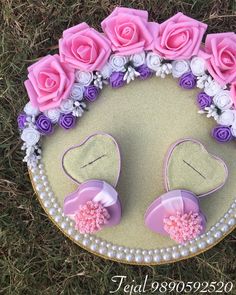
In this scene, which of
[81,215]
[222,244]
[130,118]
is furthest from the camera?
[222,244]

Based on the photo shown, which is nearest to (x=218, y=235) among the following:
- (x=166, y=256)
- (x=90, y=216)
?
(x=166, y=256)

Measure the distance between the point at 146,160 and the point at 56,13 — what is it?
1.71 ft

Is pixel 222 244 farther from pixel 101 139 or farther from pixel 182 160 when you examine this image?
pixel 101 139

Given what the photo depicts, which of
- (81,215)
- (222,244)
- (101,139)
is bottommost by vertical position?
(222,244)

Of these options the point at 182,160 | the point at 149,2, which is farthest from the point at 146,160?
the point at 149,2

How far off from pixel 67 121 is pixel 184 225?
38cm

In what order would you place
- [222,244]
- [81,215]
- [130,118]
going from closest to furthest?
[81,215], [130,118], [222,244]

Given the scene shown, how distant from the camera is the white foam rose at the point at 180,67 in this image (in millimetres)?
1140

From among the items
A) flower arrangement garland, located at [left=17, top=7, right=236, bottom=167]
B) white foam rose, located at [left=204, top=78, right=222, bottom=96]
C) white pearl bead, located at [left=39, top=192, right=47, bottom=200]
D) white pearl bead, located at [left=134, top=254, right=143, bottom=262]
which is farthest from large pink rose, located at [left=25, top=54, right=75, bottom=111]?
white pearl bead, located at [left=134, top=254, right=143, bottom=262]

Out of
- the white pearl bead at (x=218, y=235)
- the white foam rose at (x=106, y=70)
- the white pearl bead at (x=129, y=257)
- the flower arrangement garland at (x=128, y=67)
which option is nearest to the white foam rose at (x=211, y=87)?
the flower arrangement garland at (x=128, y=67)

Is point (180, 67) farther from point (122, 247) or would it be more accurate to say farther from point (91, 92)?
point (122, 247)

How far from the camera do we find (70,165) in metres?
1.12

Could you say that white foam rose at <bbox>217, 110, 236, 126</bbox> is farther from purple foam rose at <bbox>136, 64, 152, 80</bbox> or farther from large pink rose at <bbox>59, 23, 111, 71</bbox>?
large pink rose at <bbox>59, 23, 111, 71</bbox>

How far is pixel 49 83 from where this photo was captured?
1.13 metres
